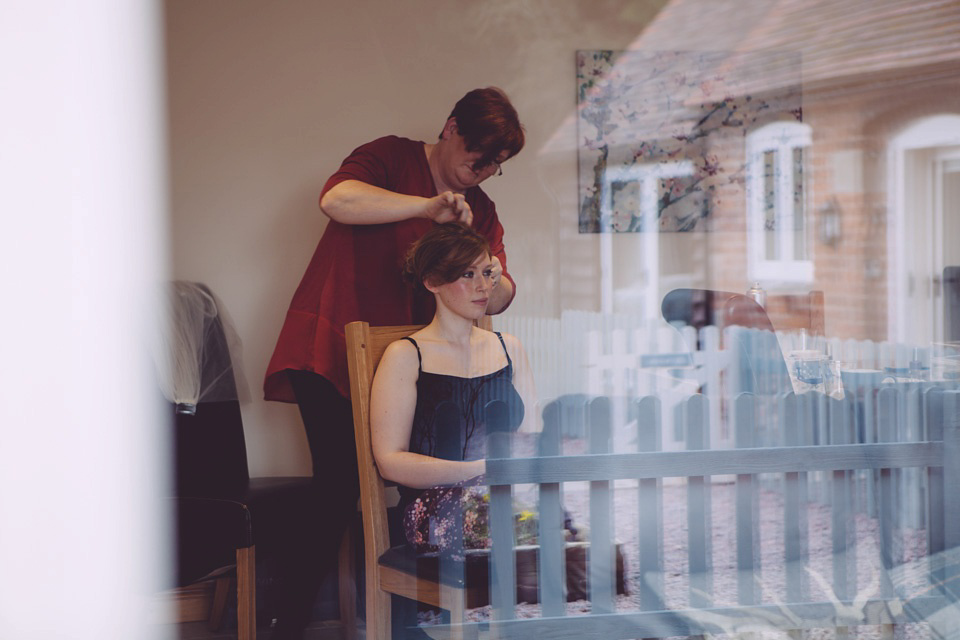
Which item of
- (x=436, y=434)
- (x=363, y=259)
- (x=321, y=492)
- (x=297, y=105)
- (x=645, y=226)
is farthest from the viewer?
(x=645, y=226)

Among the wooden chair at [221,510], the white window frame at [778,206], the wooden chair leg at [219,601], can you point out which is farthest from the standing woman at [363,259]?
the white window frame at [778,206]

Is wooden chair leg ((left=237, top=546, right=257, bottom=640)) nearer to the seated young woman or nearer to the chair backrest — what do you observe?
the chair backrest

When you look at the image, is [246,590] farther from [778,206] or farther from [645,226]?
[778,206]

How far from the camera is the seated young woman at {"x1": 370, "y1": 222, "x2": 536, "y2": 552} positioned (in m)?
1.33

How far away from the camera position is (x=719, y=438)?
1.22 meters

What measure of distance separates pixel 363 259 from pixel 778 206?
1.43 m

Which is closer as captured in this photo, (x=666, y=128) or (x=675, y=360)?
(x=675, y=360)

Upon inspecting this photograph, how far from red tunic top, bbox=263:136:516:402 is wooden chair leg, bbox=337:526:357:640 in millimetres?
388

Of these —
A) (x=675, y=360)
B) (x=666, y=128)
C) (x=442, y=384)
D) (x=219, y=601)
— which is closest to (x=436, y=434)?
(x=442, y=384)

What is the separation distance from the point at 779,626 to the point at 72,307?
1.01 m

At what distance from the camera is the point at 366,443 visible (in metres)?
1.46

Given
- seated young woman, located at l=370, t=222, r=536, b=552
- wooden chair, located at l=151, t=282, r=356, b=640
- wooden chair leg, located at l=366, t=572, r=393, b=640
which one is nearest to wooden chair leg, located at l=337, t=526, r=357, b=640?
wooden chair, located at l=151, t=282, r=356, b=640

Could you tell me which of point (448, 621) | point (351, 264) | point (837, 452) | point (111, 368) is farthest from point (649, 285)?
point (111, 368)

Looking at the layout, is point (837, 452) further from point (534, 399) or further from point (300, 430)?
point (300, 430)
